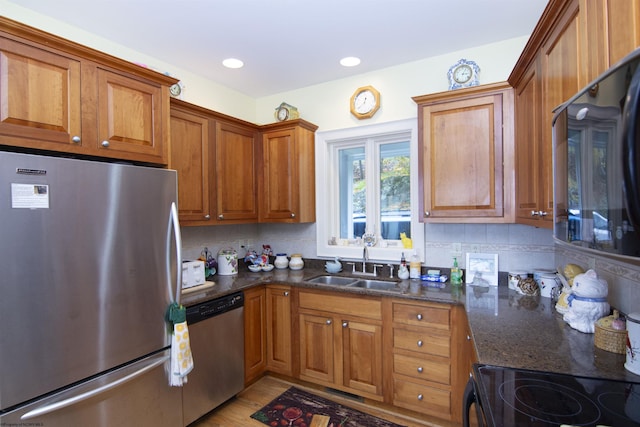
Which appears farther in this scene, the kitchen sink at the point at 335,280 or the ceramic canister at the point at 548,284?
the kitchen sink at the point at 335,280

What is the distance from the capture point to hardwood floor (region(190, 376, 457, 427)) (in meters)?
2.25

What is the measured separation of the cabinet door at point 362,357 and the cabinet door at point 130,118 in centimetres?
179

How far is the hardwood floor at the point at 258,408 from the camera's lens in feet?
7.39

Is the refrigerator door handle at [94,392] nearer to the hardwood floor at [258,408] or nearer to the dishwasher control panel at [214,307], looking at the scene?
the dishwasher control panel at [214,307]

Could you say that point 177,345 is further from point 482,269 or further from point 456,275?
point 482,269

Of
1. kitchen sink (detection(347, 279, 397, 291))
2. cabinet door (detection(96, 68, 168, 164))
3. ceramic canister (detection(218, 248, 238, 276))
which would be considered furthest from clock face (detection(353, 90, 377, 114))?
ceramic canister (detection(218, 248, 238, 276))

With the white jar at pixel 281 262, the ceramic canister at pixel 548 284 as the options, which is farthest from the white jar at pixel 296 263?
the ceramic canister at pixel 548 284

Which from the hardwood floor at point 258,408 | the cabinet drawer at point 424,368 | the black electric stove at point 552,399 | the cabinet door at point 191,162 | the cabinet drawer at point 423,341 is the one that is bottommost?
the hardwood floor at point 258,408

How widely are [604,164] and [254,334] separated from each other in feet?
8.42

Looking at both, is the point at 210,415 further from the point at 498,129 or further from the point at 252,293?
the point at 498,129

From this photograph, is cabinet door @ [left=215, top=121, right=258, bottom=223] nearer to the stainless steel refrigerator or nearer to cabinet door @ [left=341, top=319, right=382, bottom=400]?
the stainless steel refrigerator

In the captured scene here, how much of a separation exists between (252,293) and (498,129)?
2196 millimetres

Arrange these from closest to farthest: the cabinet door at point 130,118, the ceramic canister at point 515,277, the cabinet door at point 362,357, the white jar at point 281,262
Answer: the cabinet door at point 130,118
the ceramic canister at point 515,277
the cabinet door at point 362,357
the white jar at point 281,262

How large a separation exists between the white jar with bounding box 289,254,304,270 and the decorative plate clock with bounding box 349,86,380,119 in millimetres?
1483
